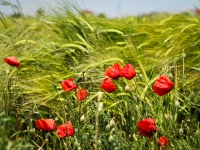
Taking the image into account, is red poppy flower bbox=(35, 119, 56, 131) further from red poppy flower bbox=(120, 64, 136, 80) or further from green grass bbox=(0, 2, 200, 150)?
red poppy flower bbox=(120, 64, 136, 80)

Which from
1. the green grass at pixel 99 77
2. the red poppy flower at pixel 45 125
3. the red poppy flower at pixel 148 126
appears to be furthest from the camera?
the green grass at pixel 99 77

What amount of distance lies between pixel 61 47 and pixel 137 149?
4.46 ft

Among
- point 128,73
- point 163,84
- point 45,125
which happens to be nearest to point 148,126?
point 163,84

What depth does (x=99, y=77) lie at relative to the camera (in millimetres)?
3145

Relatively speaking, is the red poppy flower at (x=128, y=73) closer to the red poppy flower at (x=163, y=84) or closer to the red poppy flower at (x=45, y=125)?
the red poppy flower at (x=163, y=84)

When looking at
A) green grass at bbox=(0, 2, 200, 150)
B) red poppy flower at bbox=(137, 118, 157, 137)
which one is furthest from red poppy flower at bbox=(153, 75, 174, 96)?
green grass at bbox=(0, 2, 200, 150)

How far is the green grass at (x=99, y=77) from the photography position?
2.57 metres

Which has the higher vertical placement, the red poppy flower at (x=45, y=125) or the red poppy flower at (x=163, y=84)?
the red poppy flower at (x=163, y=84)

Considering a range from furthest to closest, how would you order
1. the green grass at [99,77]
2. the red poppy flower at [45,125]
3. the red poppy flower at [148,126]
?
the green grass at [99,77], the red poppy flower at [45,125], the red poppy flower at [148,126]

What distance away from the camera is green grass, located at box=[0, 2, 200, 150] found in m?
2.57

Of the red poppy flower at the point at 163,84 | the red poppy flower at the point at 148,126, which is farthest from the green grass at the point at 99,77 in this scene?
the red poppy flower at the point at 163,84

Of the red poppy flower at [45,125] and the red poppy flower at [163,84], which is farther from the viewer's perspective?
the red poppy flower at [45,125]

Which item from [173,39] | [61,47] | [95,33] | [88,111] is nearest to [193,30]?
[173,39]

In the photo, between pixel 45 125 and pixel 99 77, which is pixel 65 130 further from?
pixel 99 77
